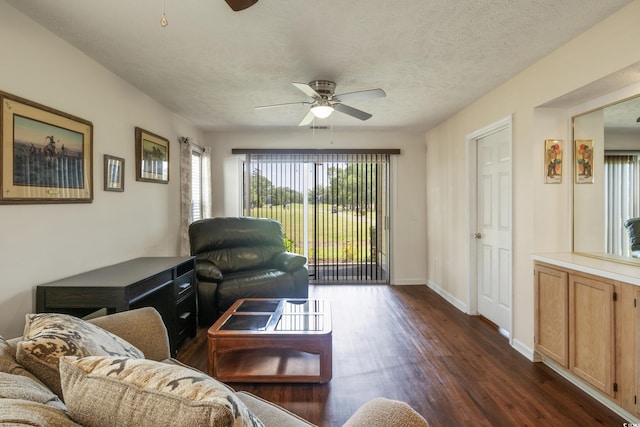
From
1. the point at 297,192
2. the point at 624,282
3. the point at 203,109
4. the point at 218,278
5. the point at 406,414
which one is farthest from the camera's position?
the point at 297,192

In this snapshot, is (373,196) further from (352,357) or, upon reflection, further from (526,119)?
(352,357)

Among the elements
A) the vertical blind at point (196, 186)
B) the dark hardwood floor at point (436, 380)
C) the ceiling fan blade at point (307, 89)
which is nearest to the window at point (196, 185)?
the vertical blind at point (196, 186)

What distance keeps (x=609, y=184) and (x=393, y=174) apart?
312 cm

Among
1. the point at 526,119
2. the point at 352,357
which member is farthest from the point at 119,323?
the point at 526,119

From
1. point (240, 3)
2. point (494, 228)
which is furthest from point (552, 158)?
point (240, 3)

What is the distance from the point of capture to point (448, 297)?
4469mm

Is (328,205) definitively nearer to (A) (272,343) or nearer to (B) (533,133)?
(B) (533,133)

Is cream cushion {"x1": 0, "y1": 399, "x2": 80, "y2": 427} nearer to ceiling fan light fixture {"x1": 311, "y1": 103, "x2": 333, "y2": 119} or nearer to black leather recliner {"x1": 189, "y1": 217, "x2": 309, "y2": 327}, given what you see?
ceiling fan light fixture {"x1": 311, "y1": 103, "x2": 333, "y2": 119}

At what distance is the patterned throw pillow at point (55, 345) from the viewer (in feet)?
3.32

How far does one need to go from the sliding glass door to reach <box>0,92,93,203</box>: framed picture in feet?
9.48

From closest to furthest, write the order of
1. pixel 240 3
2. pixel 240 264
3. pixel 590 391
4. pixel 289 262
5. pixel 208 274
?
pixel 240 3
pixel 590 391
pixel 208 274
pixel 289 262
pixel 240 264

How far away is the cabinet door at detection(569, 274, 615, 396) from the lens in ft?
6.61

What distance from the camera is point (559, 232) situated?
2760mm

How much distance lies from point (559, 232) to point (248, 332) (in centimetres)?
267
